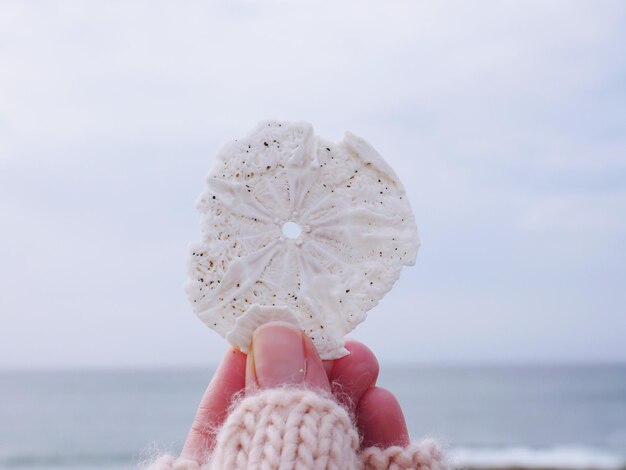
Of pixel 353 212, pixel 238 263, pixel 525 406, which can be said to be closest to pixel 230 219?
pixel 238 263

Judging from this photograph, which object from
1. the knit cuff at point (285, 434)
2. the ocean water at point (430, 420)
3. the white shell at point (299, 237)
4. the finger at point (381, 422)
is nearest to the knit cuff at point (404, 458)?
the finger at point (381, 422)

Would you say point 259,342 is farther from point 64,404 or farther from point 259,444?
point 64,404

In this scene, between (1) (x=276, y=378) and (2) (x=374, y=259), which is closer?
(1) (x=276, y=378)

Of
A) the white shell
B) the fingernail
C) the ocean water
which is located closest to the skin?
the fingernail

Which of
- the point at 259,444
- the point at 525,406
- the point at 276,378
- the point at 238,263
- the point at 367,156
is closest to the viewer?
the point at 259,444

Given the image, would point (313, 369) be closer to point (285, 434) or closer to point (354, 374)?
point (285, 434)

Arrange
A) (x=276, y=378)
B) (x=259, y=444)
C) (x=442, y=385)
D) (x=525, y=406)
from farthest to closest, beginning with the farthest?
(x=442, y=385)
(x=525, y=406)
(x=276, y=378)
(x=259, y=444)

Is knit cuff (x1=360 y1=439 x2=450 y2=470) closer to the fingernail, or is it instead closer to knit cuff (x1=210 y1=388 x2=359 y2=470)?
knit cuff (x1=210 y1=388 x2=359 y2=470)

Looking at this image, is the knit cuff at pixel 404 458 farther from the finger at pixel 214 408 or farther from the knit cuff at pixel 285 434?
the finger at pixel 214 408
